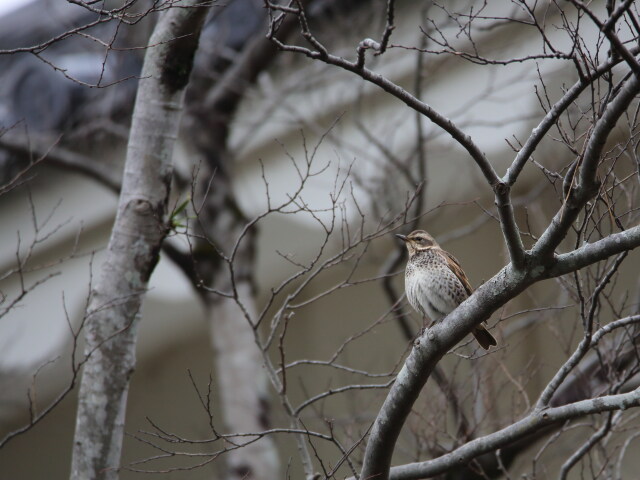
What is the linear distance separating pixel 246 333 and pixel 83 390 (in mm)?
4150

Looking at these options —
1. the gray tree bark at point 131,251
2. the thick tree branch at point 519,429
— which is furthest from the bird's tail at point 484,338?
the gray tree bark at point 131,251

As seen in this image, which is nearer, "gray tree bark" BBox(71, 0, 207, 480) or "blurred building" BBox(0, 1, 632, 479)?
"gray tree bark" BBox(71, 0, 207, 480)

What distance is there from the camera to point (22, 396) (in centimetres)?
1173

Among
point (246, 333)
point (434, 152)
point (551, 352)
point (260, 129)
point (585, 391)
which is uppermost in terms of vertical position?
point (260, 129)

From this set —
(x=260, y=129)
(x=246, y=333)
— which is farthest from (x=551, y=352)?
(x=260, y=129)

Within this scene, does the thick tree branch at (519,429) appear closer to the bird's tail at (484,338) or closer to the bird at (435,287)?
the bird's tail at (484,338)

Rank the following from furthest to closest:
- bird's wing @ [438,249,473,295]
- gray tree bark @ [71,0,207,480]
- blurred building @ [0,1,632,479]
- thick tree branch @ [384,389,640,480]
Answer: blurred building @ [0,1,632,479], bird's wing @ [438,249,473,295], gray tree bark @ [71,0,207,480], thick tree branch @ [384,389,640,480]

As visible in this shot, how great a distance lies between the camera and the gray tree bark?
16.8 ft

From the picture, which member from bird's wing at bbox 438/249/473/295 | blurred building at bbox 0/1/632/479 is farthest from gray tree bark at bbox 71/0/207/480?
blurred building at bbox 0/1/632/479

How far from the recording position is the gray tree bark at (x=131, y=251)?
5.13 m

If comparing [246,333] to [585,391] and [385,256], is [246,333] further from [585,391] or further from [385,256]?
[585,391]

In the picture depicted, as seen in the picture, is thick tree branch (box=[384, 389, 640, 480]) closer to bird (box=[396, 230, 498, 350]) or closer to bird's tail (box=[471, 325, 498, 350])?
bird's tail (box=[471, 325, 498, 350])

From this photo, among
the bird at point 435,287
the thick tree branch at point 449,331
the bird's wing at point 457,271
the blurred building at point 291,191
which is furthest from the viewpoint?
the blurred building at point 291,191

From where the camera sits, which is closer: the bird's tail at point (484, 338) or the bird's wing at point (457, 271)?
the bird's tail at point (484, 338)
